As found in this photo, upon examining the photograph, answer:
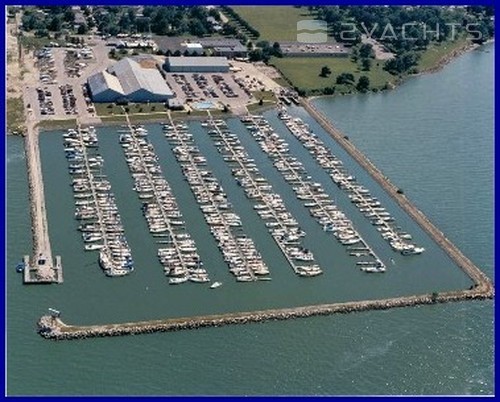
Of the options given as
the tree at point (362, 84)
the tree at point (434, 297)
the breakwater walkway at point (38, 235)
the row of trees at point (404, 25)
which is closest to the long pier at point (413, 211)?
the tree at point (434, 297)

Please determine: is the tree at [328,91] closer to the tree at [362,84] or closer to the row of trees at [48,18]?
the tree at [362,84]

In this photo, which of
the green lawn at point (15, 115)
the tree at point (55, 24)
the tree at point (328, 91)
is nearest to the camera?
the green lawn at point (15, 115)

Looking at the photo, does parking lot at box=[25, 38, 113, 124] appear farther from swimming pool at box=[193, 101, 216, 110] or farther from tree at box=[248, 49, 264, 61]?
tree at box=[248, 49, 264, 61]

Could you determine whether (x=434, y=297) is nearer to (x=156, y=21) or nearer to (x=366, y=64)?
(x=366, y=64)

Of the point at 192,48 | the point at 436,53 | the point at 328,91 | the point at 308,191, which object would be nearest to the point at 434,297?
the point at 308,191

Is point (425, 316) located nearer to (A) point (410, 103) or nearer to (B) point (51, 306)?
(B) point (51, 306)

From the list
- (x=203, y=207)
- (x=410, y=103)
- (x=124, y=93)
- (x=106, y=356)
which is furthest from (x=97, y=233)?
(x=410, y=103)
